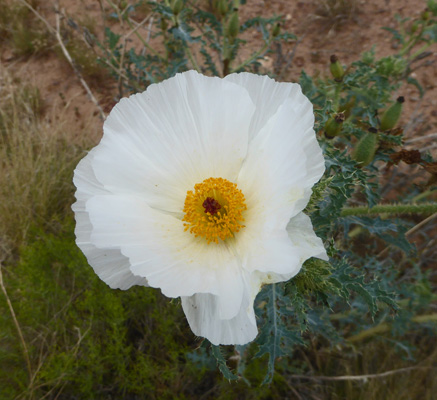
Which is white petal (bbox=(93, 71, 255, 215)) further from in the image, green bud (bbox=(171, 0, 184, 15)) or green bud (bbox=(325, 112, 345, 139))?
green bud (bbox=(171, 0, 184, 15))

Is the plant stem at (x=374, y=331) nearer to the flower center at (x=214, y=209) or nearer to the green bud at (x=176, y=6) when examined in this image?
the flower center at (x=214, y=209)

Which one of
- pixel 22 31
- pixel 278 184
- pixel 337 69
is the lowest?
pixel 22 31

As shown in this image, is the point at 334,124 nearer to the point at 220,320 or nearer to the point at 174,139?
the point at 174,139

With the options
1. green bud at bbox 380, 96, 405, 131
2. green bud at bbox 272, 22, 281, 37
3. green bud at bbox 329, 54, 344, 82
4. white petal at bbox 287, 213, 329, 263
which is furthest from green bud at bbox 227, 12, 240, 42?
white petal at bbox 287, 213, 329, 263

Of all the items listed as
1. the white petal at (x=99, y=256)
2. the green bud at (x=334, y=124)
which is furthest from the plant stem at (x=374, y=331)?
the white petal at (x=99, y=256)

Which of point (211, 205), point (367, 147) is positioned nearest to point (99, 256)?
point (211, 205)

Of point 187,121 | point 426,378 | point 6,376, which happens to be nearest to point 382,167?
point 426,378
